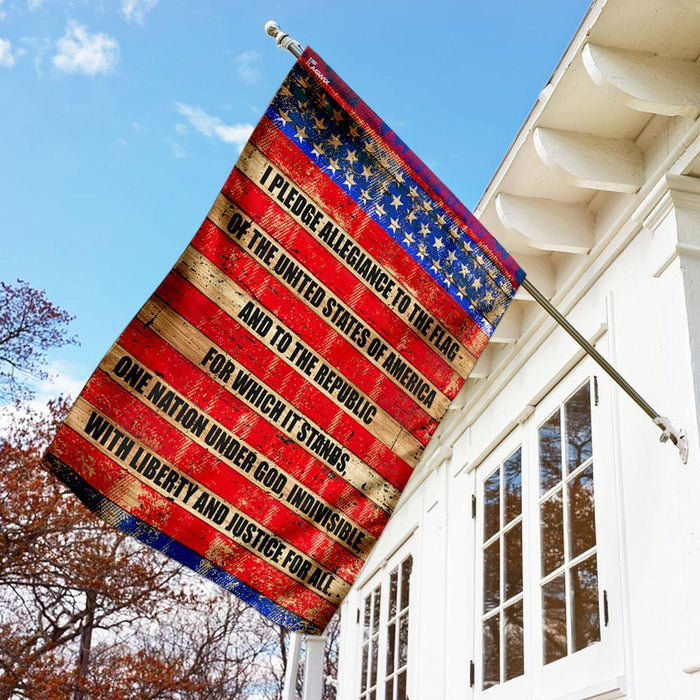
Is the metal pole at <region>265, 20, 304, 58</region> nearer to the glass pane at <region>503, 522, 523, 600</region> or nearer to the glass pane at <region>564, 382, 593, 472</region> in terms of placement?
the glass pane at <region>564, 382, 593, 472</region>

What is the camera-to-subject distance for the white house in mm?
2980

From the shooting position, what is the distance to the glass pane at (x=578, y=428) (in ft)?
12.3

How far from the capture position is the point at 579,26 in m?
3.11

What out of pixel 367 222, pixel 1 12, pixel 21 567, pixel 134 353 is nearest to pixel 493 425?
pixel 367 222

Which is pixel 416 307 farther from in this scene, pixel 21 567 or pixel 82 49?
pixel 82 49

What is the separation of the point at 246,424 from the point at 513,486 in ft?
5.89

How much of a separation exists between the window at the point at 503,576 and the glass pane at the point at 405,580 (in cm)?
176

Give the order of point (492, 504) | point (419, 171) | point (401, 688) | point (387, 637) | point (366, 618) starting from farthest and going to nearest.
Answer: point (366, 618), point (387, 637), point (401, 688), point (492, 504), point (419, 171)

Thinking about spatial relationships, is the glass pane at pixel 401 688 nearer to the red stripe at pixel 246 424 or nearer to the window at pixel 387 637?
the window at pixel 387 637

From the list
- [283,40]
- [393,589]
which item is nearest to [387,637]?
[393,589]

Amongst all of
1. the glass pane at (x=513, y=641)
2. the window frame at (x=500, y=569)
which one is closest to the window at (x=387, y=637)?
the window frame at (x=500, y=569)

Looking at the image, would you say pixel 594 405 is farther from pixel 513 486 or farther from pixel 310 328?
pixel 310 328

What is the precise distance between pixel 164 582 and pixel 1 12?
640 inches

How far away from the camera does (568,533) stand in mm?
3742
